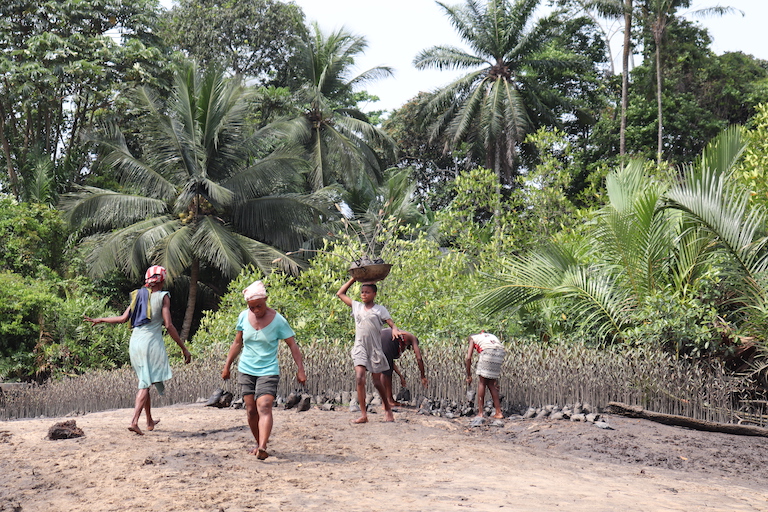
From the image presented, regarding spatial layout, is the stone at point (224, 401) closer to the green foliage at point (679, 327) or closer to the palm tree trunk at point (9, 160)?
the green foliage at point (679, 327)

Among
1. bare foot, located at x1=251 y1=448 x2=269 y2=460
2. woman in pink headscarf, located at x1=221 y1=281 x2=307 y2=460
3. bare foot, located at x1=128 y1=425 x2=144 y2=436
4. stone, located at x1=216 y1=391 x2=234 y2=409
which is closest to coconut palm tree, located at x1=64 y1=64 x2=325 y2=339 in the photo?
stone, located at x1=216 y1=391 x2=234 y2=409

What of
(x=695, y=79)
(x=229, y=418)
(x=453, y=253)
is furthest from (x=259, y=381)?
(x=695, y=79)

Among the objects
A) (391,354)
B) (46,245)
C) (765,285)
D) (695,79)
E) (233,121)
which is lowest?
(391,354)

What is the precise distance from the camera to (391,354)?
352 inches

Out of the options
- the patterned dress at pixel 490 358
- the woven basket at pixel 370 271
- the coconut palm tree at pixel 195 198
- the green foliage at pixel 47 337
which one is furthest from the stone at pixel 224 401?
the coconut palm tree at pixel 195 198

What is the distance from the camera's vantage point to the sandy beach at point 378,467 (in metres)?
4.63

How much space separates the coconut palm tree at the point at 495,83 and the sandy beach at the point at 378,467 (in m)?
20.4

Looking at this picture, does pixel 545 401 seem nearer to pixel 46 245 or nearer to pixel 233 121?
pixel 233 121

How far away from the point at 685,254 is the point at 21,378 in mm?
14897

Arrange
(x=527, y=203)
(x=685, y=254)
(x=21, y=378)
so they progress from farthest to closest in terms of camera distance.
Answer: (x=21, y=378), (x=527, y=203), (x=685, y=254)

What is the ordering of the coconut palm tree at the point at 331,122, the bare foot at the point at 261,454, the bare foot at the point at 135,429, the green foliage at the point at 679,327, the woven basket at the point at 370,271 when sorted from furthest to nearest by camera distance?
the coconut palm tree at the point at 331,122, the green foliage at the point at 679,327, the woven basket at the point at 370,271, the bare foot at the point at 135,429, the bare foot at the point at 261,454

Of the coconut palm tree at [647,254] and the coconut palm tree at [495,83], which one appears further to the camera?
the coconut palm tree at [495,83]

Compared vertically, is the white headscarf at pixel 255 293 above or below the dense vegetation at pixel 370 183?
below

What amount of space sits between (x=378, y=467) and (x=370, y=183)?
78.6 ft
